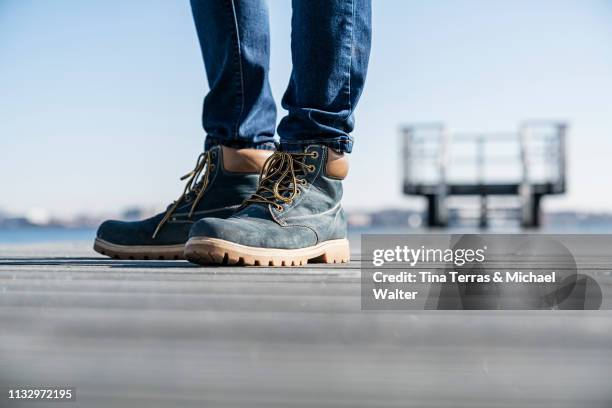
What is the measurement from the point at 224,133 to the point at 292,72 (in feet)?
0.53

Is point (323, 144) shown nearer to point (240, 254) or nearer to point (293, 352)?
point (240, 254)

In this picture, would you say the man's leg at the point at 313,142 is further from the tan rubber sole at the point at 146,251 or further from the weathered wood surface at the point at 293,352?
the weathered wood surface at the point at 293,352

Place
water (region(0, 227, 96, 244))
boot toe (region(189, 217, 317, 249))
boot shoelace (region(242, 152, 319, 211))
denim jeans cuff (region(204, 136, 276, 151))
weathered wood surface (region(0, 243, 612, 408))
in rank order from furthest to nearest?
water (region(0, 227, 96, 244)) → denim jeans cuff (region(204, 136, 276, 151)) → boot shoelace (region(242, 152, 319, 211)) → boot toe (region(189, 217, 317, 249)) → weathered wood surface (region(0, 243, 612, 408))

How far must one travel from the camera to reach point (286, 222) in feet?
2.84

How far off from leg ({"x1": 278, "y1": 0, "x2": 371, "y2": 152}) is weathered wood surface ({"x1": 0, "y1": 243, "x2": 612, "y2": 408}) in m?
0.44

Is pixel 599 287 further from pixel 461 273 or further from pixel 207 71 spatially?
pixel 207 71

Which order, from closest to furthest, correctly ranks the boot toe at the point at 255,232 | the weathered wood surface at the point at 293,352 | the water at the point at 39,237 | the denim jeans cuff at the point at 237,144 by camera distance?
the weathered wood surface at the point at 293,352
the boot toe at the point at 255,232
the denim jeans cuff at the point at 237,144
the water at the point at 39,237

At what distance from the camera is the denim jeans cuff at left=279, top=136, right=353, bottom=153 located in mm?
907

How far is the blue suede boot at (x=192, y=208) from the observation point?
100 cm

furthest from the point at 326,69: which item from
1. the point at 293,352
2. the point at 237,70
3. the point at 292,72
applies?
the point at 293,352

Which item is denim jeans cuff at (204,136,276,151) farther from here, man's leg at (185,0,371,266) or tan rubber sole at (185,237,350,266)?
tan rubber sole at (185,237,350,266)

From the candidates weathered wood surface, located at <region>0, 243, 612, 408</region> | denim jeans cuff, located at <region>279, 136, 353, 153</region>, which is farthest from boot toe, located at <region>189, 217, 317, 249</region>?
weathered wood surface, located at <region>0, 243, 612, 408</region>

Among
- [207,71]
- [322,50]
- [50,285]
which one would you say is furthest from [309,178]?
[50,285]

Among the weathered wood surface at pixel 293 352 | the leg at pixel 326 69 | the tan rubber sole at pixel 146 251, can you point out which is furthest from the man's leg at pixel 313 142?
the weathered wood surface at pixel 293 352
